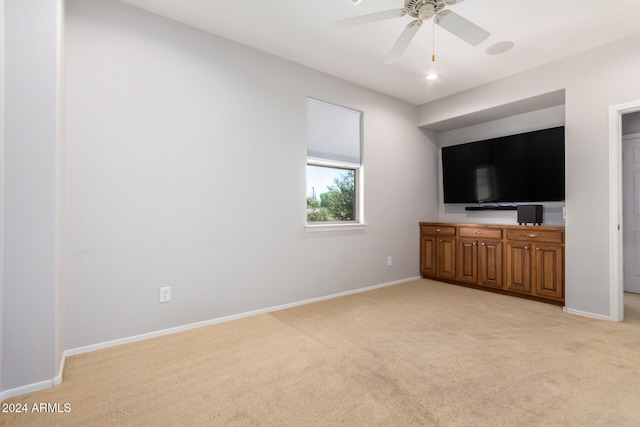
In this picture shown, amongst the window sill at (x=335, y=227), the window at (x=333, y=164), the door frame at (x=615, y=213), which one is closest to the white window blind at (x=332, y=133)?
the window at (x=333, y=164)

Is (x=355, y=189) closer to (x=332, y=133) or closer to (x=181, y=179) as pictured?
(x=332, y=133)

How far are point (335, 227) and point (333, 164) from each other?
2.46ft

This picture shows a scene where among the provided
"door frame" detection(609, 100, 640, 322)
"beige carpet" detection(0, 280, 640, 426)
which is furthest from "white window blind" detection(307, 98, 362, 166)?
"door frame" detection(609, 100, 640, 322)

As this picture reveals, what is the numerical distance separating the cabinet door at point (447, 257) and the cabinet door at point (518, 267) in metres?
0.69

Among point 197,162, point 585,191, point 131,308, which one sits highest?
point 197,162

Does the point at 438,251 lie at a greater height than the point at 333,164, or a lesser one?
lesser

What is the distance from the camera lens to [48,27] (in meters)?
1.79

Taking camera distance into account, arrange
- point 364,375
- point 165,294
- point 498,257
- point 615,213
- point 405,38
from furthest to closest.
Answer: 1. point 498,257
2. point 615,213
3. point 165,294
4. point 405,38
5. point 364,375

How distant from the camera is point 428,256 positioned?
4.62 meters

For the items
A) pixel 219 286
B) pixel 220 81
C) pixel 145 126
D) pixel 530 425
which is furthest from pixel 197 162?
pixel 530 425

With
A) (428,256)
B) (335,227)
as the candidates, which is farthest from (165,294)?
(428,256)

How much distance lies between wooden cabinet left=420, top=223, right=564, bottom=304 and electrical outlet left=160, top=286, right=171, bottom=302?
3.49 m

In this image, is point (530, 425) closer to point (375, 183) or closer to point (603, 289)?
point (603, 289)

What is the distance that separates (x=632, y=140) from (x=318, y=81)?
13.3ft
